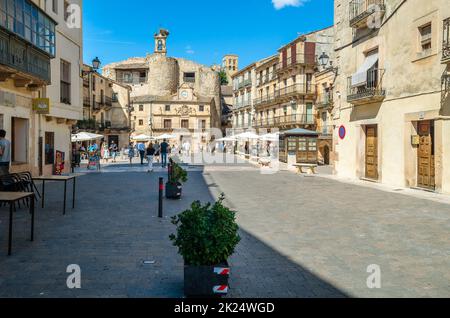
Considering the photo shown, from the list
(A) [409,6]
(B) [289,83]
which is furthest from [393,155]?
(B) [289,83]

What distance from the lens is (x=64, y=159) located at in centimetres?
1948

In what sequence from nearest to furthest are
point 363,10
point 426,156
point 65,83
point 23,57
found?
1. point 23,57
2. point 426,156
3. point 363,10
4. point 65,83

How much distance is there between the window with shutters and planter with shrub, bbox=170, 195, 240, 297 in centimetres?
1621

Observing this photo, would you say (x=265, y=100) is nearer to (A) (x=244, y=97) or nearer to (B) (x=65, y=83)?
(A) (x=244, y=97)

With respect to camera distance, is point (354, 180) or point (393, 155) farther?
point (354, 180)

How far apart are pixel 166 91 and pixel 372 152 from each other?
202 feet

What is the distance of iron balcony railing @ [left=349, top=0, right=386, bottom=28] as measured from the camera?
52.4 ft

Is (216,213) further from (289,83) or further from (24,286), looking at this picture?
(289,83)

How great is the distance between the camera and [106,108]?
5453 cm

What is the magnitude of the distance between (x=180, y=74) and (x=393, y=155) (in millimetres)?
67672

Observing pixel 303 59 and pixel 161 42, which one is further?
pixel 161 42

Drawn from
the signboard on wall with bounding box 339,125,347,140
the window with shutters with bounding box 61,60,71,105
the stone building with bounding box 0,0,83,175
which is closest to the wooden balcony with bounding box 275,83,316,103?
the signboard on wall with bounding box 339,125,347,140

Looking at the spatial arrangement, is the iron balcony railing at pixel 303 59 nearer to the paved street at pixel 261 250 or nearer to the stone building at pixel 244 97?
the stone building at pixel 244 97

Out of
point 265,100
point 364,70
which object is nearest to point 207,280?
point 364,70
